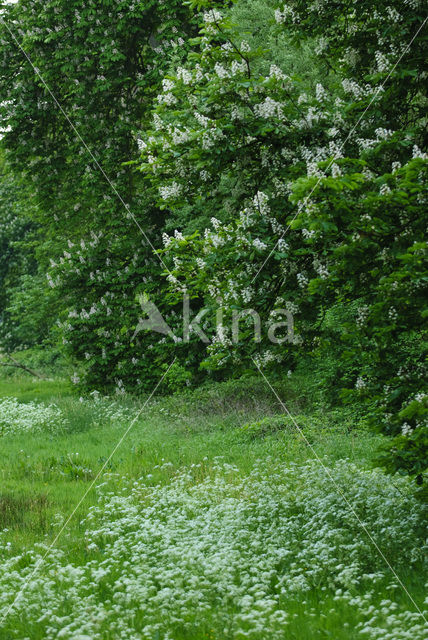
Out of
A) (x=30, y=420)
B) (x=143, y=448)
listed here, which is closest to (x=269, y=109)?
(x=143, y=448)

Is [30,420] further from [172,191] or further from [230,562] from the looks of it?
[230,562]

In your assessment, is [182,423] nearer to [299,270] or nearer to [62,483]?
[62,483]

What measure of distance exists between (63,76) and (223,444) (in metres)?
11.6

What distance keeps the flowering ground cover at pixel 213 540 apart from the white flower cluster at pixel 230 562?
0.02 meters

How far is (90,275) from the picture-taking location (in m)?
17.2

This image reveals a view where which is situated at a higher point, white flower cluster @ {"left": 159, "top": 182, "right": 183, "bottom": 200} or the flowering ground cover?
white flower cluster @ {"left": 159, "top": 182, "right": 183, "bottom": 200}

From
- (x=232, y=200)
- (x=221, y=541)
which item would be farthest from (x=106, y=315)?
(x=221, y=541)

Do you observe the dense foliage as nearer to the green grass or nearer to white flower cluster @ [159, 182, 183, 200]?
white flower cluster @ [159, 182, 183, 200]

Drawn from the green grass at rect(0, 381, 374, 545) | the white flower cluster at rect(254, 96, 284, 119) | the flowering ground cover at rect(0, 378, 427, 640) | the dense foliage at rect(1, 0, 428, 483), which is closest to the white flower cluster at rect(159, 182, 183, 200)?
the dense foliage at rect(1, 0, 428, 483)

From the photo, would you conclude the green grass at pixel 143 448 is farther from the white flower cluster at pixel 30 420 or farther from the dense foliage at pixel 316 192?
the dense foliage at pixel 316 192

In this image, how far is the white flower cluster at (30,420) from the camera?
45.3ft

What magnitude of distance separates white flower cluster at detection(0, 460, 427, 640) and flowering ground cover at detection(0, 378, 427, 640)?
0.07 feet

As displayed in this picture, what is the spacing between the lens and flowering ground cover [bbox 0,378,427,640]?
15.7 ft

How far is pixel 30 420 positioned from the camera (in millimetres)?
14250
